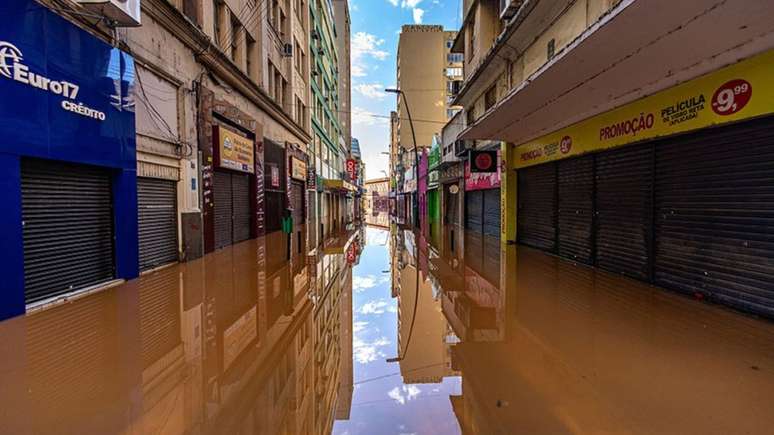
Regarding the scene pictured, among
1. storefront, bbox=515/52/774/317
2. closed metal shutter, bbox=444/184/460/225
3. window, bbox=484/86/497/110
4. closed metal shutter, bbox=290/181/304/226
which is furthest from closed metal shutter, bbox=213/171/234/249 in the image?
closed metal shutter, bbox=444/184/460/225

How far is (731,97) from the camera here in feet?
17.5

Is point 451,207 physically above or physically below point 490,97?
below

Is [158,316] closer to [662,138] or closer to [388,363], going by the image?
[388,363]

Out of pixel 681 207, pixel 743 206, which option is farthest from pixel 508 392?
pixel 681 207

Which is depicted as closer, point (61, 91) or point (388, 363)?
point (388, 363)

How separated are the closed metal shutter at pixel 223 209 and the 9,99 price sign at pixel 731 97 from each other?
12.6 meters

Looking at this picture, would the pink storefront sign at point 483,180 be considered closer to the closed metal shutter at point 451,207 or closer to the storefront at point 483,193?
the storefront at point 483,193

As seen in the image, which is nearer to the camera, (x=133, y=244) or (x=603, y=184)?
(x=133, y=244)

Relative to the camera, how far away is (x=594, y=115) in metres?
8.84

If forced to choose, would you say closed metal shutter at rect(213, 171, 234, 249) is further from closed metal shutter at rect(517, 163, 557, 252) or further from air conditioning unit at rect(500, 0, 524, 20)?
air conditioning unit at rect(500, 0, 524, 20)

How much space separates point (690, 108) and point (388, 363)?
20.6 ft

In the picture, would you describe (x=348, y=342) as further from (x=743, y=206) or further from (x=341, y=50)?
(x=341, y=50)

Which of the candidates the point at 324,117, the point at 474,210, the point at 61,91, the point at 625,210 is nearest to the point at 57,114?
the point at 61,91

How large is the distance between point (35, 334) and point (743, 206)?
30.9ft
